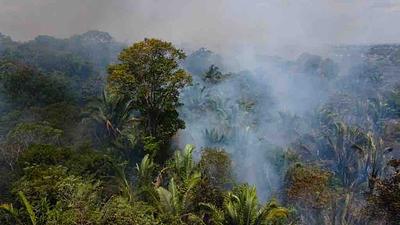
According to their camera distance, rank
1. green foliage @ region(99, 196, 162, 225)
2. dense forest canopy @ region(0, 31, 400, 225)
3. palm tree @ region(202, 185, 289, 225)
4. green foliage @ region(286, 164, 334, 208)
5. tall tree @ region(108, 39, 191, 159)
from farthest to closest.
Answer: tall tree @ region(108, 39, 191, 159)
green foliage @ region(286, 164, 334, 208)
dense forest canopy @ region(0, 31, 400, 225)
palm tree @ region(202, 185, 289, 225)
green foliage @ region(99, 196, 162, 225)

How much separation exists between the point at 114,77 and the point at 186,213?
31.7 ft

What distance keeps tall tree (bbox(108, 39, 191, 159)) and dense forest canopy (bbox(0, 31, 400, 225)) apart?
59 millimetres

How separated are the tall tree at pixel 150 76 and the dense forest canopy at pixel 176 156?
0.19ft

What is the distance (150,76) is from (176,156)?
5037 mm

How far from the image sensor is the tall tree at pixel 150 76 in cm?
2675

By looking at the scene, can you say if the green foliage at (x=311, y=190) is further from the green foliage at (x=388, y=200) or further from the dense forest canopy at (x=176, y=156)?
the green foliage at (x=388, y=200)

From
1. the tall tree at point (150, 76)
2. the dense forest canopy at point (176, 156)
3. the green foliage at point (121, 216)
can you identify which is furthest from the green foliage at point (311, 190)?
the green foliage at point (121, 216)

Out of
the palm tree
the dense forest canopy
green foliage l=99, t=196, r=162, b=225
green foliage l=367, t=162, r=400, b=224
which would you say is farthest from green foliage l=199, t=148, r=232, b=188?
green foliage l=99, t=196, r=162, b=225

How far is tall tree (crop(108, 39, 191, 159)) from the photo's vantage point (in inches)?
1053

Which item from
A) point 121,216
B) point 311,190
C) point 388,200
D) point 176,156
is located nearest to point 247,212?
point 121,216

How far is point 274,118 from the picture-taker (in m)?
58.6

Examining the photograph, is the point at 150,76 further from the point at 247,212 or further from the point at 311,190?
the point at 247,212

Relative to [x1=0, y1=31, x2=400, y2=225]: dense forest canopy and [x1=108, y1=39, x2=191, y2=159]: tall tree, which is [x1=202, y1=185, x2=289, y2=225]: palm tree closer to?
[x1=0, y1=31, x2=400, y2=225]: dense forest canopy

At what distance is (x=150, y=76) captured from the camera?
27.2 metres
